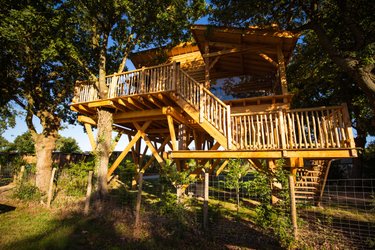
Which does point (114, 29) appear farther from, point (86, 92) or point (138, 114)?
point (138, 114)

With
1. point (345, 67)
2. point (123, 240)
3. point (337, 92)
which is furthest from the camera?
point (337, 92)

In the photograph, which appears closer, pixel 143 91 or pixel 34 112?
pixel 143 91

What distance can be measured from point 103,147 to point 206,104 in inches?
185

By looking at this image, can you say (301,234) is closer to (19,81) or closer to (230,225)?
(230,225)

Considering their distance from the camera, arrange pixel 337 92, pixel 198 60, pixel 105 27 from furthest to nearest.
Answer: pixel 337 92 → pixel 198 60 → pixel 105 27

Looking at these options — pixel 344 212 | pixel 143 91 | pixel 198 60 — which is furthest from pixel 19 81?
pixel 344 212

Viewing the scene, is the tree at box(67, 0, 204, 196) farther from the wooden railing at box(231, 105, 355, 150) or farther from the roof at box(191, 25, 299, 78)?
the wooden railing at box(231, 105, 355, 150)

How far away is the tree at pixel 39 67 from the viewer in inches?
336

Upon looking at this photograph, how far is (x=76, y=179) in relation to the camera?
31.4ft

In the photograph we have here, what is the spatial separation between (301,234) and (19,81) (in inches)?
540

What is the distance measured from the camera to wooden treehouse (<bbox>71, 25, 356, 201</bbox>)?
6.23m

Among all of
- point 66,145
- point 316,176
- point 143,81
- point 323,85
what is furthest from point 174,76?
point 66,145

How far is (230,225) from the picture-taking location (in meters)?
6.43

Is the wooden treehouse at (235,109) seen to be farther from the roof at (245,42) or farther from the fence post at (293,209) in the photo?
the fence post at (293,209)
